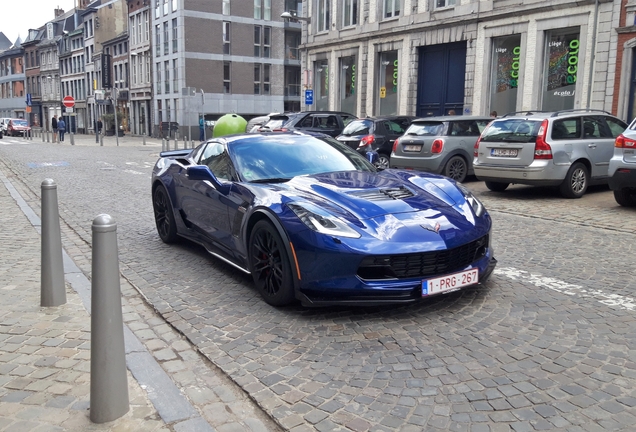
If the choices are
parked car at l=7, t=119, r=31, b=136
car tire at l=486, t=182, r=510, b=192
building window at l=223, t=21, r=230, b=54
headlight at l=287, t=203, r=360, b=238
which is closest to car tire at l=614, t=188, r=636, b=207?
car tire at l=486, t=182, r=510, b=192

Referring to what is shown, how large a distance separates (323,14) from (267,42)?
71.6ft

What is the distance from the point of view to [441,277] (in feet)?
14.6

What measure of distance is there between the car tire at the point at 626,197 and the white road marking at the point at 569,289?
5.35m

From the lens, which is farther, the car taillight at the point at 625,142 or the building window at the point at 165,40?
the building window at the point at 165,40

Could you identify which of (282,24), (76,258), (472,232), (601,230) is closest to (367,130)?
(601,230)

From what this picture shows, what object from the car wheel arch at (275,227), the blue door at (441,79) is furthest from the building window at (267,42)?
the car wheel arch at (275,227)

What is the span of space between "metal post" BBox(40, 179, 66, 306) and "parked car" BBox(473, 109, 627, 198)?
28.0 ft

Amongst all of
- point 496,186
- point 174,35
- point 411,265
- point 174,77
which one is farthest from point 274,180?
point 174,35

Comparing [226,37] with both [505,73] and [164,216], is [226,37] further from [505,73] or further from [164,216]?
[164,216]

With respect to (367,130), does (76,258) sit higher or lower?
lower

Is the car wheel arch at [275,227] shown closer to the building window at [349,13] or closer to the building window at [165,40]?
the building window at [349,13]

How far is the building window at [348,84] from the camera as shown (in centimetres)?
3089

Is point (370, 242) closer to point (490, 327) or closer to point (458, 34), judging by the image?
point (490, 327)

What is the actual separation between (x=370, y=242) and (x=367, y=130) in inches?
475
